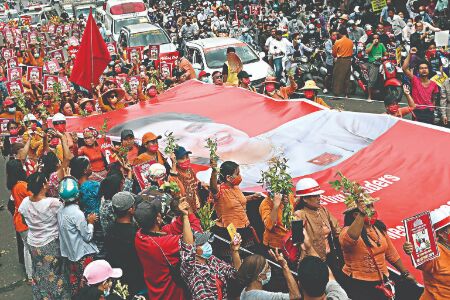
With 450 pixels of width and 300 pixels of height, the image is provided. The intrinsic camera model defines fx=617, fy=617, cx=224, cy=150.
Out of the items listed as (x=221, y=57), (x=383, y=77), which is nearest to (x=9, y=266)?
(x=221, y=57)

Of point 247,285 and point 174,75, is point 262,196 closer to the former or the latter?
point 247,285

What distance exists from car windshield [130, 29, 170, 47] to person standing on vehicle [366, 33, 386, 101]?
7.82 meters

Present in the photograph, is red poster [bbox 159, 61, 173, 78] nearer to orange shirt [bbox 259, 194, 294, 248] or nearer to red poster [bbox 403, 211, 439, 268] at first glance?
orange shirt [bbox 259, 194, 294, 248]

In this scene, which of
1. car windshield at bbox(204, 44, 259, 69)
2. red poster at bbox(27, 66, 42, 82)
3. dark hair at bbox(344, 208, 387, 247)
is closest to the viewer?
dark hair at bbox(344, 208, 387, 247)

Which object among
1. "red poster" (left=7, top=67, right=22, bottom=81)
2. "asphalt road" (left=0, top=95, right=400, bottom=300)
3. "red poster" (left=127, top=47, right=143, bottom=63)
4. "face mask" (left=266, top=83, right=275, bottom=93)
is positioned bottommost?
"asphalt road" (left=0, top=95, right=400, bottom=300)

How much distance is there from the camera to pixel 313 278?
141 inches

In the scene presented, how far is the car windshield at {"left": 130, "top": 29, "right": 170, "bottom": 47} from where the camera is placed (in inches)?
784

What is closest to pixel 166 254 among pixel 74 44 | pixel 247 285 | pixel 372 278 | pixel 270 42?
pixel 247 285

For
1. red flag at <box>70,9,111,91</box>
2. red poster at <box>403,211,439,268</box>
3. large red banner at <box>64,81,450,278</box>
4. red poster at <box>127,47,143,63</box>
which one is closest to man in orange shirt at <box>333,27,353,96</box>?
red poster at <box>127,47,143,63</box>

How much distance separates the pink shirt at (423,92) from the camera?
867cm

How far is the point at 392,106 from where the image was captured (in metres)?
7.60

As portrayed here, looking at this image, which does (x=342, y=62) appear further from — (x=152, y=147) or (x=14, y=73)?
(x=152, y=147)

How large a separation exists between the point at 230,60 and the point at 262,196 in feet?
19.7

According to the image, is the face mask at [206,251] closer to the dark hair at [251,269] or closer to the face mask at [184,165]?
the dark hair at [251,269]
